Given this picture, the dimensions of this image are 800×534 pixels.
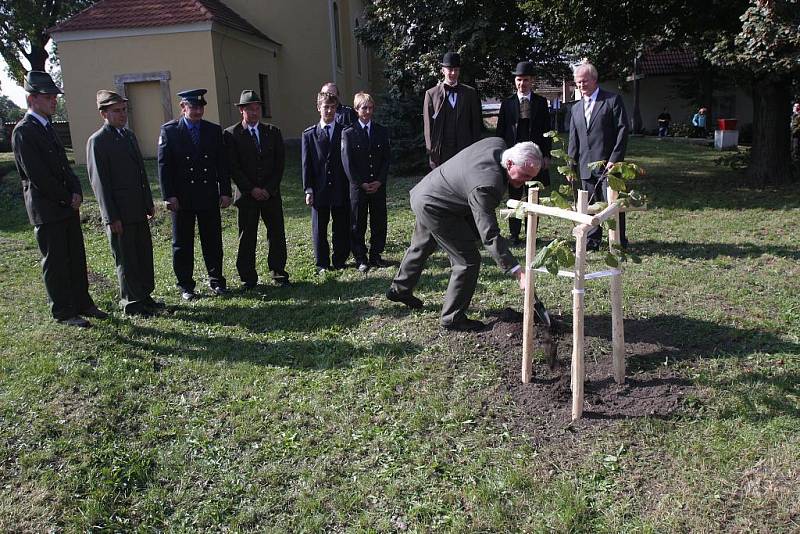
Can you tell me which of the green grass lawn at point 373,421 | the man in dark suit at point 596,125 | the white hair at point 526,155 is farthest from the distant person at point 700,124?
the white hair at point 526,155

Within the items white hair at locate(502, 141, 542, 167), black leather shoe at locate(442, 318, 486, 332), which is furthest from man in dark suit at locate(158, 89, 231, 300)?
white hair at locate(502, 141, 542, 167)

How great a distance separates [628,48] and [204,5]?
12240 millimetres

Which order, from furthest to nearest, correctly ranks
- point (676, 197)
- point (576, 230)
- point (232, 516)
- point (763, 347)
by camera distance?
point (676, 197) < point (763, 347) < point (576, 230) < point (232, 516)

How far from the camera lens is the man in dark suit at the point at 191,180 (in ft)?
21.5

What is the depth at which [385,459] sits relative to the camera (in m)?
3.91

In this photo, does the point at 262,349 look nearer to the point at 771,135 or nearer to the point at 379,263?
the point at 379,263

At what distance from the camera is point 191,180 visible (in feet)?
21.7

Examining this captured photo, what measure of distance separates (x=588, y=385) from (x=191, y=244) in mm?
4370

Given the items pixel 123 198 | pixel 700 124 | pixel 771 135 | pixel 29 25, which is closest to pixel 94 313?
pixel 123 198

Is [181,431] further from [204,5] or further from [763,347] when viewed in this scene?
[204,5]

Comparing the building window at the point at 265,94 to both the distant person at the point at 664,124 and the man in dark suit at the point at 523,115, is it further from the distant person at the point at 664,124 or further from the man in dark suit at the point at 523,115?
the distant person at the point at 664,124

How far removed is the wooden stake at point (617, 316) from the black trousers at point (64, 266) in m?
4.74

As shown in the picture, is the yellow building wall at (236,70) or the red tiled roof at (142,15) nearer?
the red tiled roof at (142,15)

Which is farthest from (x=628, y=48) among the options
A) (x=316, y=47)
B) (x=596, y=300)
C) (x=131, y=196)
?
(x=316, y=47)
